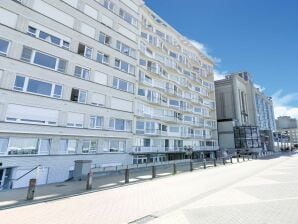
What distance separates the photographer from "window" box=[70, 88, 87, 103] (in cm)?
2096

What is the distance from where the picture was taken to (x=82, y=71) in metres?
22.2

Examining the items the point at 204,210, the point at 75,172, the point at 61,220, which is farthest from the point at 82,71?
the point at 204,210

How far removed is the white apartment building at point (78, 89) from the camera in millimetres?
16688

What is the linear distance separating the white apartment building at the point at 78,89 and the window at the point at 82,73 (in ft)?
0.39

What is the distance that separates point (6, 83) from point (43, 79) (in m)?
3.11

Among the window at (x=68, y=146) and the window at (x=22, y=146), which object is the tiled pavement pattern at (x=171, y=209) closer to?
the window at (x=22, y=146)

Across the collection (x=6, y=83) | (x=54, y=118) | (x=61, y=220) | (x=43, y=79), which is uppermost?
(x=43, y=79)

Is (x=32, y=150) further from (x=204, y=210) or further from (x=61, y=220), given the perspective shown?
(x=204, y=210)

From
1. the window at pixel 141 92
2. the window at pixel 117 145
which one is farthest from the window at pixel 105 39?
the window at pixel 117 145

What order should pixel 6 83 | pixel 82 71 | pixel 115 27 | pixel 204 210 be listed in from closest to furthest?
pixel 204 210 < pixel 6 83 < pixel 82 71 < pixel 115 27

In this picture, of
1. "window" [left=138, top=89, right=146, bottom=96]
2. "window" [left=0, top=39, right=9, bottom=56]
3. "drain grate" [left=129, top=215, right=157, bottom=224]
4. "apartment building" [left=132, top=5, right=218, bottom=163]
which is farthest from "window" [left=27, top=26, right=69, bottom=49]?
"drain grate" [left=129, top=215, right=157, bottom=224]

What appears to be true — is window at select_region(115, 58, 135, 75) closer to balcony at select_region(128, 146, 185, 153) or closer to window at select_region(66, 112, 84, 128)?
window at select_region(66, 112, 84, 128)

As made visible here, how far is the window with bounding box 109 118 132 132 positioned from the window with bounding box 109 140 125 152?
67.7 inches

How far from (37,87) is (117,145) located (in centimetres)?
1163
